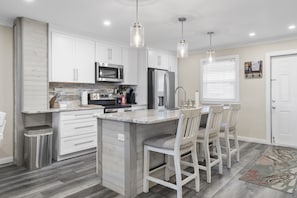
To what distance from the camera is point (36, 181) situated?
279cm

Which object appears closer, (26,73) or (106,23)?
(26,73)

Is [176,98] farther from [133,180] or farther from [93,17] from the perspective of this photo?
[133,180]

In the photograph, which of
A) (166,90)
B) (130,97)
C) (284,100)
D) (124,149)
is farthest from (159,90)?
(124,149)

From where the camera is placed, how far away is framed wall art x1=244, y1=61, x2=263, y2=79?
4808 millimetres

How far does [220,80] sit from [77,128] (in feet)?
12.6

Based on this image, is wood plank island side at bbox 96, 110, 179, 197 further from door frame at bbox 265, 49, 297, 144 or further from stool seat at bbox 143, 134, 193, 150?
door frame at bbox 265, 49, 297, 144

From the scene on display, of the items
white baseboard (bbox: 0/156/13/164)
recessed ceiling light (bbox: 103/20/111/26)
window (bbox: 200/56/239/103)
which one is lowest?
white baseboard (bbox: 0/156/13/164)

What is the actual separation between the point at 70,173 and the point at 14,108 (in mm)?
1547

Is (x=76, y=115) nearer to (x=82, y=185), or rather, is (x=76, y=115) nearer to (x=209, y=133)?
(x=82, y=185)

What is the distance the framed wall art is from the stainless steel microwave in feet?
10.0

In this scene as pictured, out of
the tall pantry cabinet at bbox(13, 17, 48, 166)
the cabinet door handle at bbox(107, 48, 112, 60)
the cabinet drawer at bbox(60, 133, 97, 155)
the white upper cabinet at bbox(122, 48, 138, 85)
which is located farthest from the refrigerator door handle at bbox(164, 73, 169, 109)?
the tall pantry cabinet at bbox(13, 17, 48, 166)

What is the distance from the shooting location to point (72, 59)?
4062 millimetres

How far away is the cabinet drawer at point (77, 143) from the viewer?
11.9ft

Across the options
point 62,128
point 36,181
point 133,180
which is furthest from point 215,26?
point 36,181
